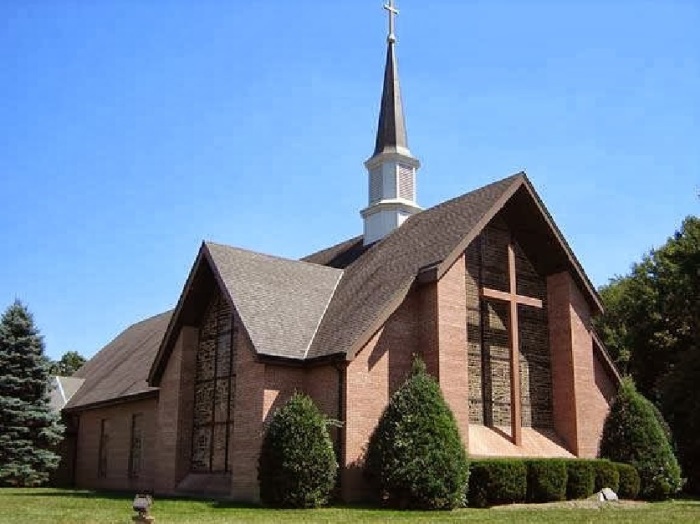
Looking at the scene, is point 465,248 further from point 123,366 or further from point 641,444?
point 123,366

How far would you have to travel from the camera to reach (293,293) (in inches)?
958

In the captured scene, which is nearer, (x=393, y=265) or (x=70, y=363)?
(x=393, y=265)

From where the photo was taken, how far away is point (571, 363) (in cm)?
2431

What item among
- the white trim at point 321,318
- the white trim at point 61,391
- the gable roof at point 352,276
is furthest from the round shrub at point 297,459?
the white trim at point 61,391

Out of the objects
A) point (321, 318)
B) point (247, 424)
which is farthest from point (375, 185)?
point (247, 424)

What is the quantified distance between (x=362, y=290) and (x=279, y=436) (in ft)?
18.6

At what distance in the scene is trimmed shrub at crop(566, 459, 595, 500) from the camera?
20.8 metres

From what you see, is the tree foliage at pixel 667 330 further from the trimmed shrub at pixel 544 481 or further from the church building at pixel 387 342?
the trimmed shrub at pixel 544 481

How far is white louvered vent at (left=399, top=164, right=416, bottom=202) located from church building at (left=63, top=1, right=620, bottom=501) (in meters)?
0.13

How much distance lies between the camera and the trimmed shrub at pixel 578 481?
2080 cm

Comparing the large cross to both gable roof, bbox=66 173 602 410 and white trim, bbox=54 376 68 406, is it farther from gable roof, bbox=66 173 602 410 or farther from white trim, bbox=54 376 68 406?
white trim, bbox=54 376 68 406

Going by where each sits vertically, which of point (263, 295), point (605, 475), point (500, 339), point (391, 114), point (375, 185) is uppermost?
point (391, 114)

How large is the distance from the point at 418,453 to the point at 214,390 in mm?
8245

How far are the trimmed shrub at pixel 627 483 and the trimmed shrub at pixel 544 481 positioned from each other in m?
2.63
